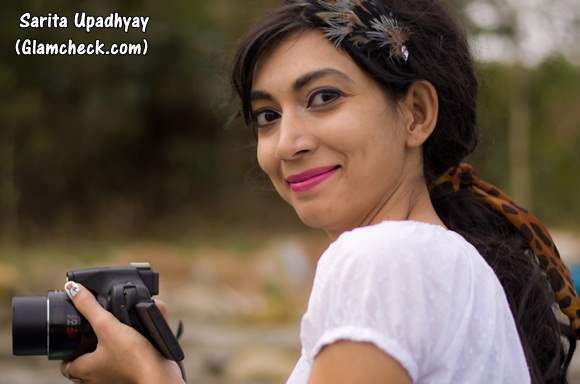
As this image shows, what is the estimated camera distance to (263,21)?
1.29 meters

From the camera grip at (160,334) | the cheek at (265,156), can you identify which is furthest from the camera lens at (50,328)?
the cheek at (265,156)

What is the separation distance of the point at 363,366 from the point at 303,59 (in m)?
0.41

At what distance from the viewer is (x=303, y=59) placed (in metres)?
1.21

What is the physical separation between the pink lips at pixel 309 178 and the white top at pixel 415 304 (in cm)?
16

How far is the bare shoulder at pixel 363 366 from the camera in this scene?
3.27 ft

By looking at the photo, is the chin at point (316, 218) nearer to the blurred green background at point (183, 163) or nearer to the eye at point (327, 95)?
the eye at point (327, 95)

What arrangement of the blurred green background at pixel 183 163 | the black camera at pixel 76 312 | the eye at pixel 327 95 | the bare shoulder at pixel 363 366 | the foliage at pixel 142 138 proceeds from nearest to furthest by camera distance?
the bare shoulder at pixel 363 366 < the eye at pixel 327 95 < the black camera at pixel 76 312 < the blurred green background at pixel 183 163 < the foliage at pixel 142 138

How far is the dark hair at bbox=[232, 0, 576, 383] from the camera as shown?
1.23 m

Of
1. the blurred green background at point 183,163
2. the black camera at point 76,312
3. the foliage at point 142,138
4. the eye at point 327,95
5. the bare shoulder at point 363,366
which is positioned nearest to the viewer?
the bare shoulder at point 363,366

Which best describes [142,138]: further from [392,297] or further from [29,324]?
[392,297]

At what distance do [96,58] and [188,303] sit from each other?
4.05 metres

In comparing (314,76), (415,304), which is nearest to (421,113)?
(314,76)

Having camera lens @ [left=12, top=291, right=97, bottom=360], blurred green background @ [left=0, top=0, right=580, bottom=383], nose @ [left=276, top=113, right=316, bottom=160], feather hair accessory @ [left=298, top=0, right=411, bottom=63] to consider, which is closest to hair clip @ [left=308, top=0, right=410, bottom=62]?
feather hair accessory @ [left=298, top=0, right=411, bottom=63]

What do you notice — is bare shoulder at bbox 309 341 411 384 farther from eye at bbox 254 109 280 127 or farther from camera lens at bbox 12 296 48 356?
camera lens at bbox 12 296 48 356
